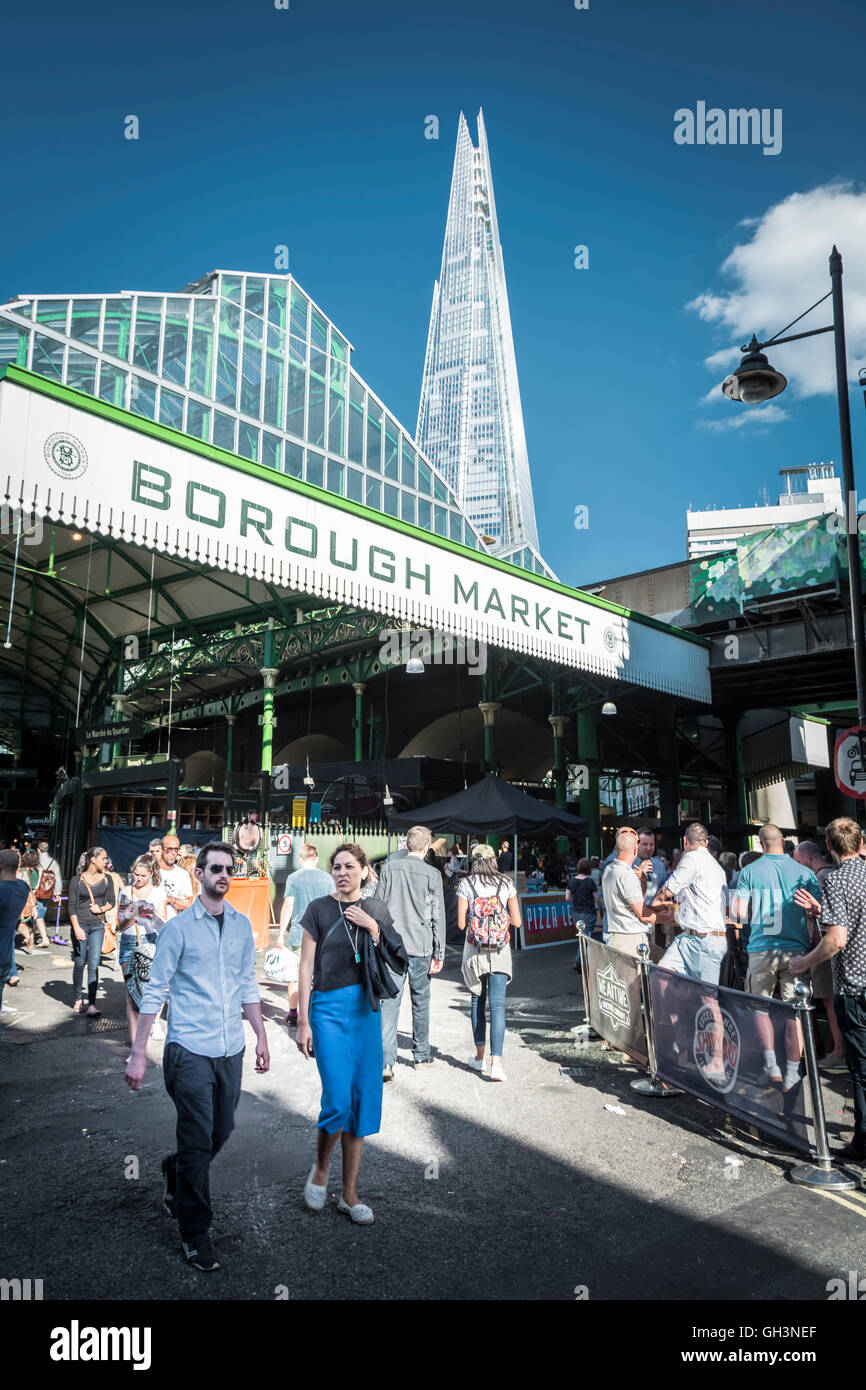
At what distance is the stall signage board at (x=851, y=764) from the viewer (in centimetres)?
876

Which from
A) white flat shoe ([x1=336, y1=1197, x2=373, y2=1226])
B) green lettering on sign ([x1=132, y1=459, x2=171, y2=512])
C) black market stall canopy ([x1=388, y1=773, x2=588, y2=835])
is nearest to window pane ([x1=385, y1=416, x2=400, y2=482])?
black market stall canopy ([x1=388, y1=773, x2=588, y2=835])

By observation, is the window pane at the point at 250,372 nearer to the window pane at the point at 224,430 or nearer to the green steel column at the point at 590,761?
the window pane at the point at 224,430

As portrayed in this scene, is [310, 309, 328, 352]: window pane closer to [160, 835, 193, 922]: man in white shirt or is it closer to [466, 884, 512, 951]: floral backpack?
[160, 835, 193, 922]: man in white shirt

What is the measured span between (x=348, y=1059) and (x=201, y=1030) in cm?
78

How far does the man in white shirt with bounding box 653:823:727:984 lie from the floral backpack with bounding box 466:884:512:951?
1.31 metres

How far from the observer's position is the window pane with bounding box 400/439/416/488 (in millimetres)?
29344

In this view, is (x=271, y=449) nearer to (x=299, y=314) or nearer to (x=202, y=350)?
(x=202, y=350)

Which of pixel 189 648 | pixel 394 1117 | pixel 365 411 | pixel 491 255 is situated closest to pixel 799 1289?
pixel 394 1117

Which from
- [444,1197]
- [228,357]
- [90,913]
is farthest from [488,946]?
[228,357]

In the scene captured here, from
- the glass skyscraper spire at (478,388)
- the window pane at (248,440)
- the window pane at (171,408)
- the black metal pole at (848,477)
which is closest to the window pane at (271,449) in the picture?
the window pane at (248,440)

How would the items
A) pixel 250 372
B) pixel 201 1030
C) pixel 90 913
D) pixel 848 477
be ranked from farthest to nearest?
pixel 250 372 → pixel 848 477 → pixel 90 913 → pixel 201 1030

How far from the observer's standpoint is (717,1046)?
5523mm

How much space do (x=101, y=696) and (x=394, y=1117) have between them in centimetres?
2726

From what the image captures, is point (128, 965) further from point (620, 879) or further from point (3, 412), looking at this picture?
point (3, 412)
